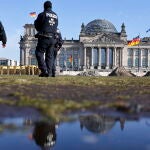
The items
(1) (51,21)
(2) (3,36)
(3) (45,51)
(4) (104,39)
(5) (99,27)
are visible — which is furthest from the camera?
(5) (99,27)

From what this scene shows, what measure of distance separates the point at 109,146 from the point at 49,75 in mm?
10105

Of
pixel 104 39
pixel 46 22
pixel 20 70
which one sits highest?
pixel 104 39

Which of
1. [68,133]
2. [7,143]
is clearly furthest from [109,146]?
[7,143]

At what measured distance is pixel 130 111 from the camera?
9.27ft

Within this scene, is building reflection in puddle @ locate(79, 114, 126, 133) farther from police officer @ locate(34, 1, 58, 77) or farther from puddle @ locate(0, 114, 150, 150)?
police officer @ locate(34, 1, 58, 77)

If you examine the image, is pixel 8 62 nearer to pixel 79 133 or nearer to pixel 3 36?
pixel 3 36

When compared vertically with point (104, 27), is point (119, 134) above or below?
below

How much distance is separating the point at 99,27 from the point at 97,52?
550 inches

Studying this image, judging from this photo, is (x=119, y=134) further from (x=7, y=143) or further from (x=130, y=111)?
(x=7, y=143)

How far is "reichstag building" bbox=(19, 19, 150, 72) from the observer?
383 ft

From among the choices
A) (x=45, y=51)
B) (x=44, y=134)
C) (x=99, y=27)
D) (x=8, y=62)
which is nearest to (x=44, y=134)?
(x=44, y=134)

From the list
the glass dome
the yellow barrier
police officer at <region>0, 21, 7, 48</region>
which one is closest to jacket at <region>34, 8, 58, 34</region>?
police officer at <region>0, 21, 7, 48</region>

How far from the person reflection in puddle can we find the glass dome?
123691mm

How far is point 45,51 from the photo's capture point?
11.4 m
